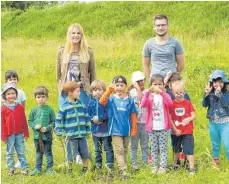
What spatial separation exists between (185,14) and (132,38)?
2.58 m

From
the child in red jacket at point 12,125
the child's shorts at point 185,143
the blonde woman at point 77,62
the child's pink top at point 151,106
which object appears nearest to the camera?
the child's pink top at point 151,106

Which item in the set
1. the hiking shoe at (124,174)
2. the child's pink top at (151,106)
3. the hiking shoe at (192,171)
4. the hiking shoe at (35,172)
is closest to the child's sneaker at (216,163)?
the hiking shoe at (192,171)

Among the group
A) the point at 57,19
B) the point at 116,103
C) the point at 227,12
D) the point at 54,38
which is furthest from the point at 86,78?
the point at 57,19

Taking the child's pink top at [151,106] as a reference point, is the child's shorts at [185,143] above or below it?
below

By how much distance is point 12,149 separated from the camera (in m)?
6.76

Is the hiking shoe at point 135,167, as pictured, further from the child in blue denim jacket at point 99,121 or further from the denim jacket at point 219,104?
the denim jacket at point 219,104

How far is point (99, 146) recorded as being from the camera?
21.7 feet

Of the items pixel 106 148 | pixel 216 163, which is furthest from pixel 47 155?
pixel 216 163

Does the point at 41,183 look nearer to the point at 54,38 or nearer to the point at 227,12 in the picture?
the point at 227,12

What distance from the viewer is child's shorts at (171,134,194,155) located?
6.41 m

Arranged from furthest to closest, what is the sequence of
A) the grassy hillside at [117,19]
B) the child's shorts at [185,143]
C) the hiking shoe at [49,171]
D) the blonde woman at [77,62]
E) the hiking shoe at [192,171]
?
the grassy hillside at [117,19] → the blonde woman at [77,62] → the hiking shoe at [49,171] → the child's shorts at [185,143] → the hiking shoe at [192,171]

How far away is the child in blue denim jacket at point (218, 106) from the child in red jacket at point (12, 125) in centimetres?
245

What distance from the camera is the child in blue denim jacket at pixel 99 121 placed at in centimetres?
648

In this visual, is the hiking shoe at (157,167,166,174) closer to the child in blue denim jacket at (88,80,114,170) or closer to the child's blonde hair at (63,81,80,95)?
the child in blue denim jacket at (88,80,114,170)
